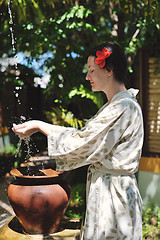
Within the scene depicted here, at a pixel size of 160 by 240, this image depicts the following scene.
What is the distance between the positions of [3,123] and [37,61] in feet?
10.4

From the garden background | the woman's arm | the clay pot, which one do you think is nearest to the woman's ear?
the woman's arm

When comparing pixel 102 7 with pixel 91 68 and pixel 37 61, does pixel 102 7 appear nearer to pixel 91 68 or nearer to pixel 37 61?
pixel 37 61

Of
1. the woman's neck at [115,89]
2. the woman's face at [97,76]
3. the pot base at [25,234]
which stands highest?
the woman's face at [97,76]

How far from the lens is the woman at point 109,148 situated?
1.90 meters

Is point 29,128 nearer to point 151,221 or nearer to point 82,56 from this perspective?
point 151,221

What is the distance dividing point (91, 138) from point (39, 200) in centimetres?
112

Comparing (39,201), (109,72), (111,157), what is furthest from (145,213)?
(109,72)

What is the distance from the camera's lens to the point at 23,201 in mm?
2715

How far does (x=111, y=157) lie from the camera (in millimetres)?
1952

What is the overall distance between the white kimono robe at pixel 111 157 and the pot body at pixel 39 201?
78 cm

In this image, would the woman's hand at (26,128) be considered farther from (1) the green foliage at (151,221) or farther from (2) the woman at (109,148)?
(1) the green foliage at (151,221)

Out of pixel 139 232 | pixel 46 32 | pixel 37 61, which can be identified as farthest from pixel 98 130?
pixel 37 61

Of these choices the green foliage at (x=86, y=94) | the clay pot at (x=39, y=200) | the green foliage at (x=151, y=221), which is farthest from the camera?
the green foliage at (x=86, y=94)

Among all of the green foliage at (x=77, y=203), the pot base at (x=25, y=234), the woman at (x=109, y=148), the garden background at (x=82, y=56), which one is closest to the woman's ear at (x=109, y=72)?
the woman at (x=109, y=148)
